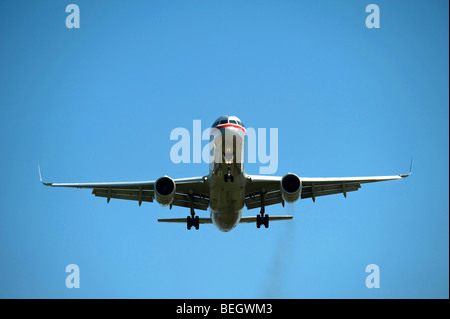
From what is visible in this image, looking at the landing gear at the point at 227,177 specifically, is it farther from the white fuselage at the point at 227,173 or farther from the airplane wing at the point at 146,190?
the airplane wing at the point at 146,190

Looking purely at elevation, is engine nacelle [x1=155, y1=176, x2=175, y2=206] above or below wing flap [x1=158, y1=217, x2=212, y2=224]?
above

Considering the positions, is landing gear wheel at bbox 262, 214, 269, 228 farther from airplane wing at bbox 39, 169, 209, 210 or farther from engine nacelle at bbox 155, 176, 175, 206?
engine nacelle at bbox 155, 176, 175, 206

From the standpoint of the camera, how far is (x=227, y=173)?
25.9 metres

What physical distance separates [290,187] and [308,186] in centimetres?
392

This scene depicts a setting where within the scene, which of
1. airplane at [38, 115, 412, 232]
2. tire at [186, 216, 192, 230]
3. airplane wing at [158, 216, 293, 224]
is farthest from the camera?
tire at [186, 216, 192, 230]

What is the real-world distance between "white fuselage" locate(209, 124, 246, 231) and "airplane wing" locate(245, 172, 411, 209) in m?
1.47

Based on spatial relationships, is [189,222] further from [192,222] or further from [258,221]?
[258,221]

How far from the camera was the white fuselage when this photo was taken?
25.1 meters

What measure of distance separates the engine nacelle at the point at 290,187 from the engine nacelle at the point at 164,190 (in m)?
5.40

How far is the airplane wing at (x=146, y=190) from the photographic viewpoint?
28.5 meters

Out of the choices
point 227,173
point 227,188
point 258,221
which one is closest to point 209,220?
point 258,221

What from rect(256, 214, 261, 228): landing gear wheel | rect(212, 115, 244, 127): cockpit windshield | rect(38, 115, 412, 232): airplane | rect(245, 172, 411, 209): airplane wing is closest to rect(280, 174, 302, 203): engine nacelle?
rect(38, 115, 412, 232): airplane
